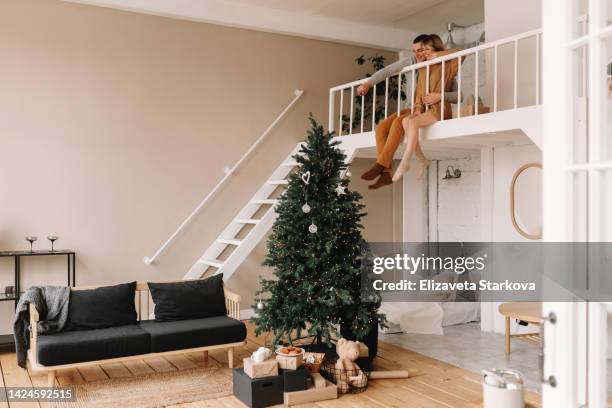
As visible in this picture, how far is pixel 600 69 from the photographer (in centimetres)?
165

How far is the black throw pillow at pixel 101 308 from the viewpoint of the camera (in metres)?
4.87

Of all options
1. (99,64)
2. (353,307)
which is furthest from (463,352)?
(99,64)

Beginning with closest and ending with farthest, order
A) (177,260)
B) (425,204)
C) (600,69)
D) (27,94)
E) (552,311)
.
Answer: (600,69) → (552,311) → (27,94) → (177,260) → (425,204)

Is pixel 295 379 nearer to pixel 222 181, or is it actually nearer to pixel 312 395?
pixel 312 395

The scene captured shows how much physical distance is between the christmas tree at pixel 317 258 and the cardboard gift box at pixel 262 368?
524 millimetres

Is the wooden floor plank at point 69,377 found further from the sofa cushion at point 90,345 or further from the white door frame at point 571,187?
the white door frame at point 571,187

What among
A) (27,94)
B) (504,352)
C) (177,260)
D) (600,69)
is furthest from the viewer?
(177,260)

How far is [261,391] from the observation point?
4137mm

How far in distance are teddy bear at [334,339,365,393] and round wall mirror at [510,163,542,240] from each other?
96.9 inches

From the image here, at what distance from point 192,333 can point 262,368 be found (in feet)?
3.09

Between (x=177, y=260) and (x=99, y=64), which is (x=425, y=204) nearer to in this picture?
(x=177, y=260)

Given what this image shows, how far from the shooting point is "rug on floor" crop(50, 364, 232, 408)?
4.24 meters

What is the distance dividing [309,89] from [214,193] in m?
1.94

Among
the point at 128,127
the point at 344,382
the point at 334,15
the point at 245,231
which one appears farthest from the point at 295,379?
the point at 334,15
